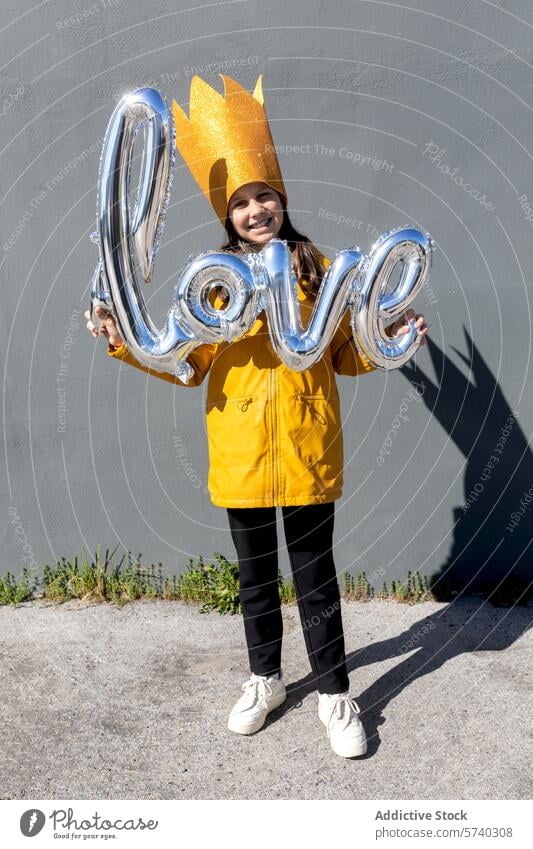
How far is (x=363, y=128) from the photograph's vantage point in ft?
10.4

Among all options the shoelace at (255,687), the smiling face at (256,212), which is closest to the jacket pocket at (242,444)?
the smiling face at (256,212)

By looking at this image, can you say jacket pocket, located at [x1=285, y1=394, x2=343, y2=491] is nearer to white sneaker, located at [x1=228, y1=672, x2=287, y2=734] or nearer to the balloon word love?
the balloon word love

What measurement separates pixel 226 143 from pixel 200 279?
390 millimetres

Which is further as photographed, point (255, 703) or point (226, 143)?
point (255, 703)

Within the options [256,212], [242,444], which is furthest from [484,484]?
[256,212]

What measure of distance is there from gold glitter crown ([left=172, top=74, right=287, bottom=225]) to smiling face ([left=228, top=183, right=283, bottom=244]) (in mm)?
25

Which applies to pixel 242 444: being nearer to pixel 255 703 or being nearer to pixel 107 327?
pixel 107 327

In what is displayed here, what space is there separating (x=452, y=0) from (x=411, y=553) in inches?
86.2

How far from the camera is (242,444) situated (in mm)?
2303

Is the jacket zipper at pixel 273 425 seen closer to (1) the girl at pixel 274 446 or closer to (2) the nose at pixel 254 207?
(1) the girl at pixel 274 446

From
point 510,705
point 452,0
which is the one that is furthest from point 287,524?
point 452,0

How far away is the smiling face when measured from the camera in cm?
228

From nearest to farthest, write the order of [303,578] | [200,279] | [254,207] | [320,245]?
[200,279], [254,207], [303,578], [320,245]

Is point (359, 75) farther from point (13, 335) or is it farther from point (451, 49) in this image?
point (13, 335)
